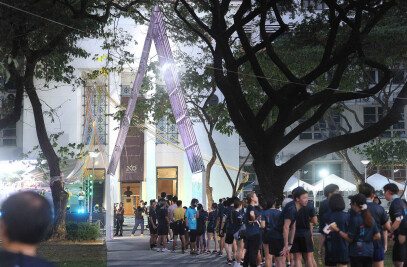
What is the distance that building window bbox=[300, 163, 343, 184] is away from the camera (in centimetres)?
4547

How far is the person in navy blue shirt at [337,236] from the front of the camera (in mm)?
10016

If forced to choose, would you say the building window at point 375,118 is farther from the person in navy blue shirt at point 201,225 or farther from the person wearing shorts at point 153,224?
the person in navy blue shirt at point 201,225

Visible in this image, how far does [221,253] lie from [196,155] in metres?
4.66

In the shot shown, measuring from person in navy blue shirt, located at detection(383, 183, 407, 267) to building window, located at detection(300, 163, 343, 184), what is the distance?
3505cm

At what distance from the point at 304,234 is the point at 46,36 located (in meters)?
13.9

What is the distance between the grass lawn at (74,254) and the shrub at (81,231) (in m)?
1.20

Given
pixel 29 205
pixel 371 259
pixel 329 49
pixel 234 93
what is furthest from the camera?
pixel 234 93

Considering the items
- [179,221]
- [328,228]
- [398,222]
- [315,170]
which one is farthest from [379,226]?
[315,170]

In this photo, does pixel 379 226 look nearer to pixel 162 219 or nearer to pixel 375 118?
pixel 162 219

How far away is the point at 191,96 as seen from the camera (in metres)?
31.9

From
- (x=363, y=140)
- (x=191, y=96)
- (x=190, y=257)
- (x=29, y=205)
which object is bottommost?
(x=190, y=257)

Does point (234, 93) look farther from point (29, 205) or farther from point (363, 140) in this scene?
point (29, 205)

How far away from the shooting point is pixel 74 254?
2089 cm

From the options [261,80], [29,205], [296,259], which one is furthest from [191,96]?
[29,205]
